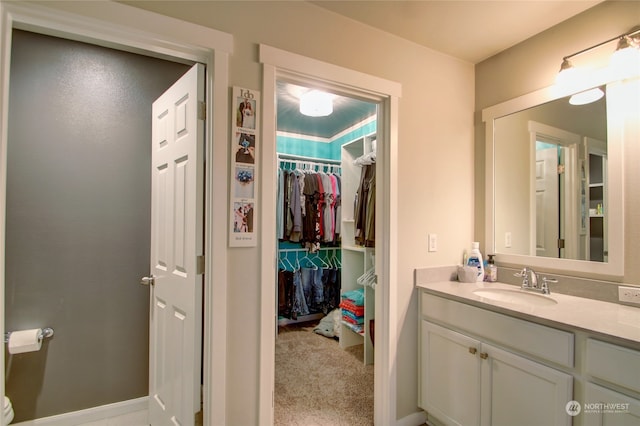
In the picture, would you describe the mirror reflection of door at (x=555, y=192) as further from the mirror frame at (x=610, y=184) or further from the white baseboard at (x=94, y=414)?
the white baseboard at (x=94, y=414)

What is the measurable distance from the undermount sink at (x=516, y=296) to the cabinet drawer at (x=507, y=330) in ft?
0.55

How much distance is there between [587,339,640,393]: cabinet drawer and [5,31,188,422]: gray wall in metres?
2.50

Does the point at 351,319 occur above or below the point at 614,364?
below

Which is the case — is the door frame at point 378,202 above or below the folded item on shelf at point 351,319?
above

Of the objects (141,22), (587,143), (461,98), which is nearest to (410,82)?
(461,98)

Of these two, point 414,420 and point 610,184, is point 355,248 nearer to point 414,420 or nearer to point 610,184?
point 414,420

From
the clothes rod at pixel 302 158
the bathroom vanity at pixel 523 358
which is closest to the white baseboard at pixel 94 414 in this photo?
the bathroom vanity at pixel 523 358

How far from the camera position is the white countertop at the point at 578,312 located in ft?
3.81

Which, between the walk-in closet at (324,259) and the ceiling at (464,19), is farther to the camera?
the walk-in closet at (324,259)

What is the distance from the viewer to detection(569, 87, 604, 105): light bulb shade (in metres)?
1.62

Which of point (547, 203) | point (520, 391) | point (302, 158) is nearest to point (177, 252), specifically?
point (520, 391)

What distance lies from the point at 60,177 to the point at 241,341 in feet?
5.23

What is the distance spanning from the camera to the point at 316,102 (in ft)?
8.65

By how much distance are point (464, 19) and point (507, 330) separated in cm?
170
